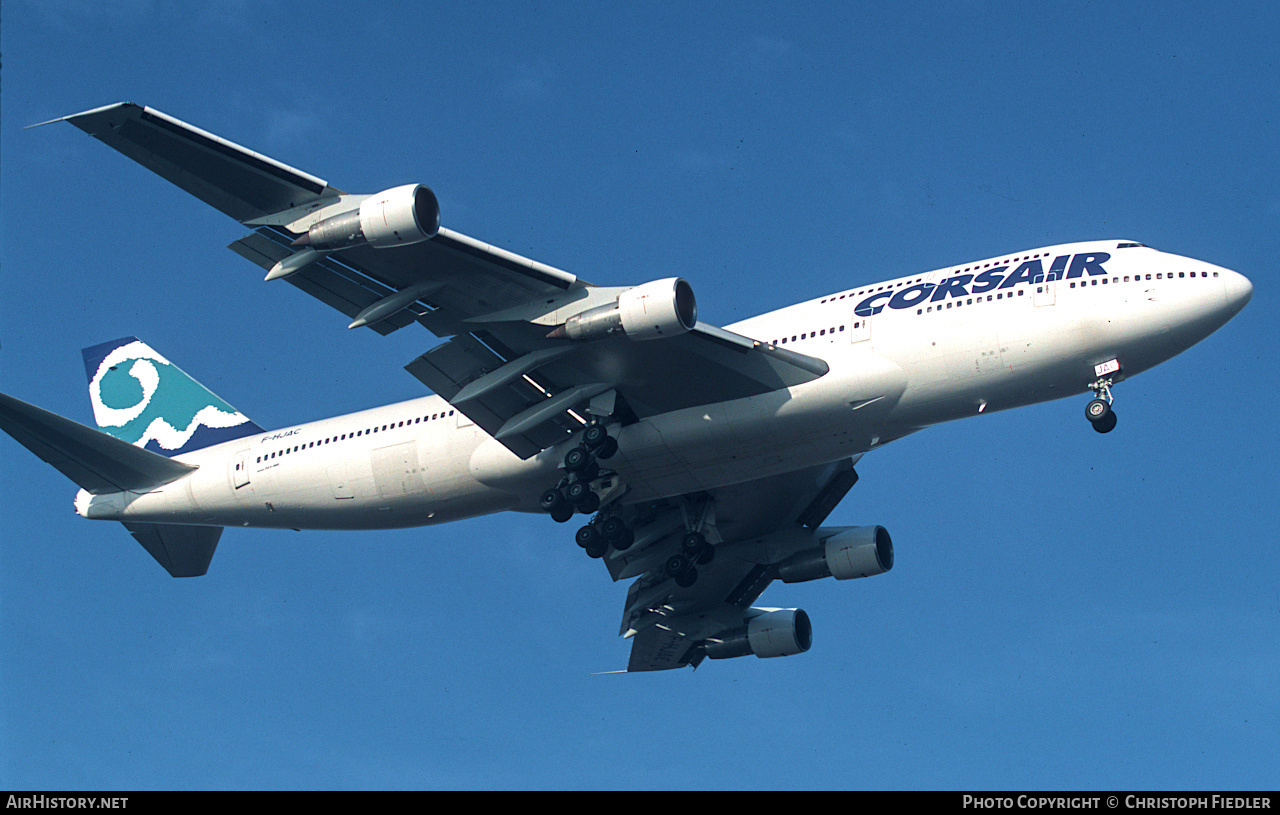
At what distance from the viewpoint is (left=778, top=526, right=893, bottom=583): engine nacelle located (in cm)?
3712

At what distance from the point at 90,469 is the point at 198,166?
12183 mm

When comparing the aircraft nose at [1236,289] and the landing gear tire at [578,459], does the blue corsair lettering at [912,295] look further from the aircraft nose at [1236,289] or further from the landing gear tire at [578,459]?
the landing gear tire at [578,459]

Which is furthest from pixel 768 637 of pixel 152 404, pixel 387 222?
pixel 152 404

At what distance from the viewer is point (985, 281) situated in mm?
29672

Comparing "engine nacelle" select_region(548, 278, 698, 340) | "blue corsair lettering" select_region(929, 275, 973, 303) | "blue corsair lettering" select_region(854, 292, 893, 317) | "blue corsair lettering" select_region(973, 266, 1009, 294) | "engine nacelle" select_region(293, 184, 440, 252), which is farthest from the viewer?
"blue corsair lettering" select_region(854, 292, 893, 317)

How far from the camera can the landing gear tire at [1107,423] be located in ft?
94.8

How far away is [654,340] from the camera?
29.3m

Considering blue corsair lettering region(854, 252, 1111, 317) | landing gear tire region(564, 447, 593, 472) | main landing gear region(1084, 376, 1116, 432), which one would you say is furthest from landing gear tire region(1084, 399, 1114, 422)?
landing gear tire region(564, 447, 593, 472)

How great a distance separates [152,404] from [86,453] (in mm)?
5036

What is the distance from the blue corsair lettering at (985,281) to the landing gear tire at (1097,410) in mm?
2944

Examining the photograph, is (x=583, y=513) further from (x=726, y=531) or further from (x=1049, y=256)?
(x=1049, y=256)

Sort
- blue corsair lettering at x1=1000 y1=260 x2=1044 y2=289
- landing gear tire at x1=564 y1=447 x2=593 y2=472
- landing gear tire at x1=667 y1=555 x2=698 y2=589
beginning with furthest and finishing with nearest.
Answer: landing gear tire at x1=667 y1=555 x2=698 y2=589 < landing gear tire at x1=564 y1=447 x2=593 y2=472 < blue corsair lettering at x1=1000 y1=260 x2=1044 y2=289

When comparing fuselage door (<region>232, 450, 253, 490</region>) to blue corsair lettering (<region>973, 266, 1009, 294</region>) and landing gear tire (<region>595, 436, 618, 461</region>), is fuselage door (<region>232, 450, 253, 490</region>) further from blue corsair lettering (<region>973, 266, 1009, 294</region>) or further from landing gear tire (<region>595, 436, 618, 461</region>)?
blue corsair lettering (<region>973, 266, 1009, 294</region>)

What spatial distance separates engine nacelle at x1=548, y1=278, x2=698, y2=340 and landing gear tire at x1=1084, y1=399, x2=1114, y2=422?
9293 millimetres
